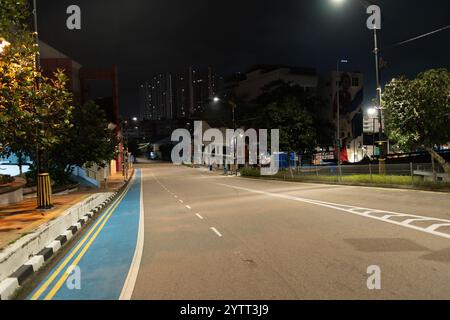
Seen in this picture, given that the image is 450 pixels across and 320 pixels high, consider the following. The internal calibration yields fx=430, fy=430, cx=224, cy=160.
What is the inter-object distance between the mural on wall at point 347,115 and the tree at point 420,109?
195ft

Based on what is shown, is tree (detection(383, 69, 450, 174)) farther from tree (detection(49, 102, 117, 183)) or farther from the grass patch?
the grass patch

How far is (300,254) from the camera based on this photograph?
28.1 feet

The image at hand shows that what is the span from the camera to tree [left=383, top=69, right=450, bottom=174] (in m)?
21.8

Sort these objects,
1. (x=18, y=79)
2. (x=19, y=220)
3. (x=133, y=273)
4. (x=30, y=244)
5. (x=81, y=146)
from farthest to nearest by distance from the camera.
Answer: (x=81, y=146) < (x=19, y=220) < (x=18, y=79) < (x=30, y=244) < (x=133, y=273)

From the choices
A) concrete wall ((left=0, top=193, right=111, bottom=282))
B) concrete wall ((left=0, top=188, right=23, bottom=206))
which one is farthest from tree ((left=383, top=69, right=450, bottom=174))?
concrete wall ((left=0, top=188, right=23, bottom=206))

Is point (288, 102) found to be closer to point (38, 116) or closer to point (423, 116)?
point (423, 116)

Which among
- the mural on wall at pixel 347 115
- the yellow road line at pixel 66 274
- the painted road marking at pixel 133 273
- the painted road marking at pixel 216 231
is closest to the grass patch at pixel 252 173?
the mural on wall at pixel 347 115

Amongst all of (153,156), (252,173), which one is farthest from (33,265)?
(153,156)

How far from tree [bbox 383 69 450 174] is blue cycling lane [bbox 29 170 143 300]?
1583 centimetres

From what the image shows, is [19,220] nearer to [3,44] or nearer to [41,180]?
[41,180]

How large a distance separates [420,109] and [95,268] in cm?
1920

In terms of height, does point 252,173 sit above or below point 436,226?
above

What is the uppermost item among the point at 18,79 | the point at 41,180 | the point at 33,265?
the point at 18,79
